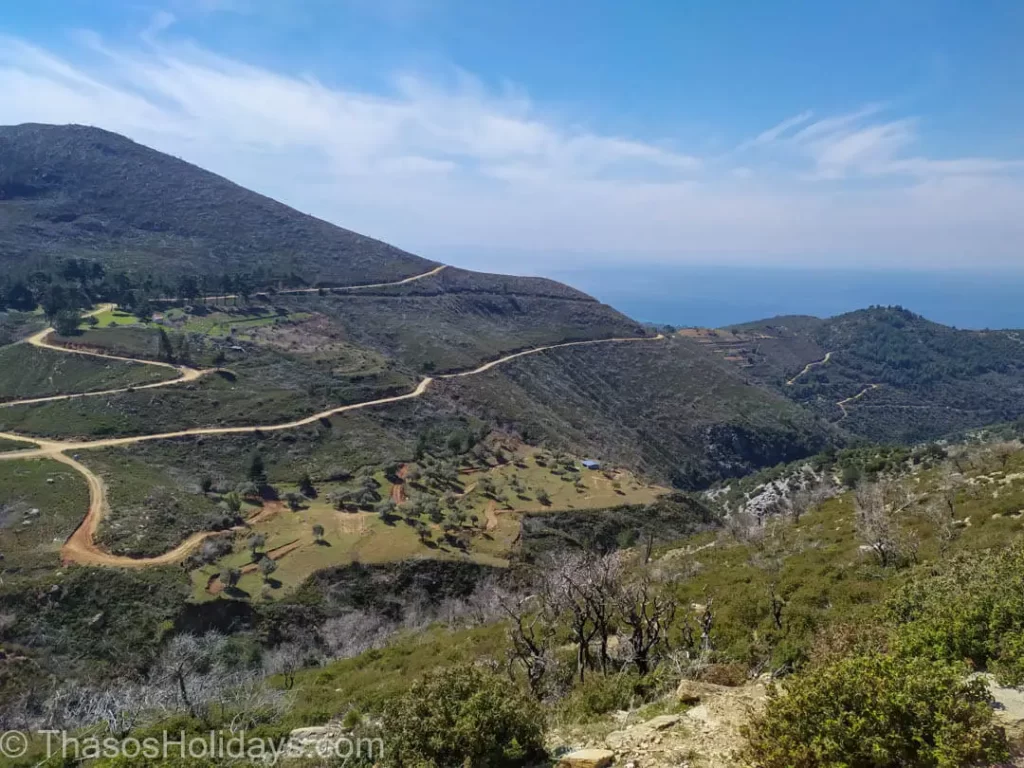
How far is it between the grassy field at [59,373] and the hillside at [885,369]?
113002 mm

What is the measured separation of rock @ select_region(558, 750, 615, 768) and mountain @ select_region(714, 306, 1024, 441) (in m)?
118

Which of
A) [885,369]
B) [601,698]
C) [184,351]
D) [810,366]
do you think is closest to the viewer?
[601,698]

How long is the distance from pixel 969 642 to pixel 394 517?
37.8 m

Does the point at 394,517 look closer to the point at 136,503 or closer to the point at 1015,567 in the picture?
the point at 136,503

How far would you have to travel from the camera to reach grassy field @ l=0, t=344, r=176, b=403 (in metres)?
55.1

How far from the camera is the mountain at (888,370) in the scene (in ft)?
374

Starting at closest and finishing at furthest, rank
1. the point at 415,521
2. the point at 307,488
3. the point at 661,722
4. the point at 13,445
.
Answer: the point at 661,722, the point at 415,521, the point at 13,445, the point at 307,488

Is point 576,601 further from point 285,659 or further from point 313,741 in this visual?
point 285,659

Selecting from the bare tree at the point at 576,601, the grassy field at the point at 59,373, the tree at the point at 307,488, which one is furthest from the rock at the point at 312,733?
the grassy field at the point at 59,373

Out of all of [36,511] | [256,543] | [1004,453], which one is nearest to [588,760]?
[1004,453]

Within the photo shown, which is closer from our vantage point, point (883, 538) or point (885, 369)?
point (883, 538)

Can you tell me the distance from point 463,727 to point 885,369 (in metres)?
165

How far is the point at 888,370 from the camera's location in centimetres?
14112

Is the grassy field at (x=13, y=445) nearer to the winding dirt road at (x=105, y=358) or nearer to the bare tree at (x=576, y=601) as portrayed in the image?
the winding dirt road at (x=105, y=358)
